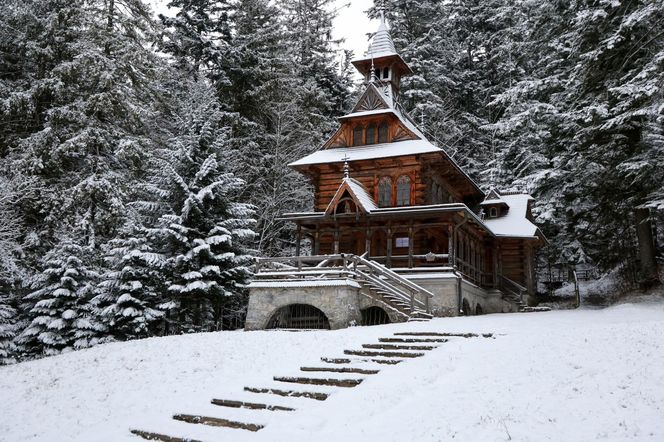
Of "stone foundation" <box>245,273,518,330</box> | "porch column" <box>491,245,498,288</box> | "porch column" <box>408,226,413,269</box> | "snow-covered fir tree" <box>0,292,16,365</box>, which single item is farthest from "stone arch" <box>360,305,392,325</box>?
"snow-covered fir tree" <box>0,292,16,365</box>

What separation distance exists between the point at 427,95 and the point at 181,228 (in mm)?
25645

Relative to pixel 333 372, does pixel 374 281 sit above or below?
above

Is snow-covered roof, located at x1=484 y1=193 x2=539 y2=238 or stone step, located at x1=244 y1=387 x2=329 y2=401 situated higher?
snow-covered roof, located at x1=484 y1=193 x2=539 y2=238

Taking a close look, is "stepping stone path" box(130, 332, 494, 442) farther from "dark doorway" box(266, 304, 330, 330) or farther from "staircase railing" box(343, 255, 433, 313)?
"dark doorway" box(266, 304, 330, 330)

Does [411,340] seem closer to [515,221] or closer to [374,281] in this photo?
[374,281]

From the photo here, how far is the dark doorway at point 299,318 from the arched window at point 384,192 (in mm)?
6831

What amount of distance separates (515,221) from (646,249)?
25.9 ft

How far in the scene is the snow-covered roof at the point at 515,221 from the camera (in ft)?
103

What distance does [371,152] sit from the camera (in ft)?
94.4

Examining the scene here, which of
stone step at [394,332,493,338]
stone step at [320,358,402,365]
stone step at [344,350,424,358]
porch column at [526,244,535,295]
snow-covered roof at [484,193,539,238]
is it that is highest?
snow-covered roof at [484,193,539,238]

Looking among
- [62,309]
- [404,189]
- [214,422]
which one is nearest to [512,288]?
[404,189]

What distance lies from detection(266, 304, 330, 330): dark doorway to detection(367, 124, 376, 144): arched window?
9.87m

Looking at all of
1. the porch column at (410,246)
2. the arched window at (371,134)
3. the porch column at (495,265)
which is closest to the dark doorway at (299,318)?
the porch column at (410,246)

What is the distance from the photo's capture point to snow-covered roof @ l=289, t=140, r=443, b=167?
27.5 metres
